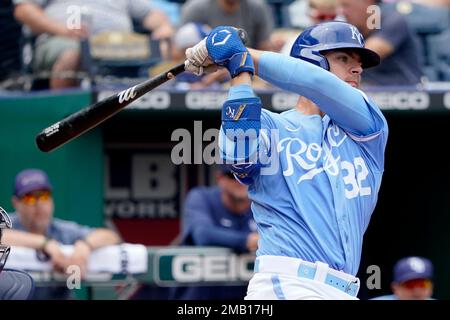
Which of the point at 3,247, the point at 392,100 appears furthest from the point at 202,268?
the point at 3,247

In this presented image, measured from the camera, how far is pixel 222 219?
290 inches

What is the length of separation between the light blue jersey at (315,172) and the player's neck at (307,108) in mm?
94

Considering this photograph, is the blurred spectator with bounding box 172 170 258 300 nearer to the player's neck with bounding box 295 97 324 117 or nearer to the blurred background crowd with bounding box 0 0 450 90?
the blurred background crowd with bounding box 0 0 450 90

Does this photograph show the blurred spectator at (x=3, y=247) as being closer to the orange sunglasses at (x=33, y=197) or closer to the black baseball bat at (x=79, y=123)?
the black baseball bat at (x=79, y=123)

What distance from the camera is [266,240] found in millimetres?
4348

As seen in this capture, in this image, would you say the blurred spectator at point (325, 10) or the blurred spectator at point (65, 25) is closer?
the blurred spectator at point (65, 25)

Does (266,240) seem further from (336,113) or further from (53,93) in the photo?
(53,93)

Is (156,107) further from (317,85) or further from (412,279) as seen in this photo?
(317,85)

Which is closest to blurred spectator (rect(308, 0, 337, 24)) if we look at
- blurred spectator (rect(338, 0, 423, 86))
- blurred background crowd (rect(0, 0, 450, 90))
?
blurred background crowd (rect(0, 0, 450, 90))

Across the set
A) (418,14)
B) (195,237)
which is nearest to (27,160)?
(195,237)

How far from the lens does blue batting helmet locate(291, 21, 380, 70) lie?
446cm

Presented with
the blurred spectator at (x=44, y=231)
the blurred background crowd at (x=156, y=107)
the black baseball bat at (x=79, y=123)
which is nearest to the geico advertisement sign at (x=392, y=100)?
the blurred background crowd at (x=156, y=107)

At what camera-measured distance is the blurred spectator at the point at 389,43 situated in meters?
7.78

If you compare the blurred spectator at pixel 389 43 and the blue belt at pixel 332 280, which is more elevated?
the blurred spectator at pixel 389 43
